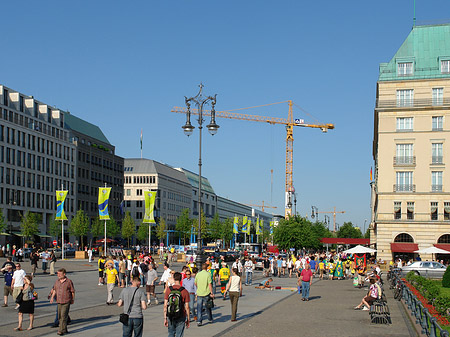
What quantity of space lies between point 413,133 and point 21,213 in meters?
59.4

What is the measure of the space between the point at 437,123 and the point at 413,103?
3.03 m

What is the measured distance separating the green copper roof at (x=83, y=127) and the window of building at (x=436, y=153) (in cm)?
6983

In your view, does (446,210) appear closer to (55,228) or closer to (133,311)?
(133,311)

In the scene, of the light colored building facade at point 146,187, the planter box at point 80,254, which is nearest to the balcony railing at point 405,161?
the planter box at point 80,254

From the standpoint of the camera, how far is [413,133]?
2424 inches

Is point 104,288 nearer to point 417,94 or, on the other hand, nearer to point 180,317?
point 180,317

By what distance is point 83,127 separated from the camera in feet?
403

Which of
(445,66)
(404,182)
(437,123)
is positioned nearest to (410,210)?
(404,182)

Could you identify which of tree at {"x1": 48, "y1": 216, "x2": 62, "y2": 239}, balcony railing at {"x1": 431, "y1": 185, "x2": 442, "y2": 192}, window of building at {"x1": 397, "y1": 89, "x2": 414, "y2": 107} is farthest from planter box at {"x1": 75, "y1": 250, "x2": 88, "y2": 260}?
balcony railing at {"x1": 431, "y1": 185, "x2": 442, "y2": 192}

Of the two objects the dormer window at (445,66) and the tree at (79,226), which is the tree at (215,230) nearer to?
the tree at (79,226)

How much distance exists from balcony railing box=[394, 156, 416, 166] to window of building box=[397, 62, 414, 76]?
28.1ft

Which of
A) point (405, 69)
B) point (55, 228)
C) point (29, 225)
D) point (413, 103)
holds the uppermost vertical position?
point (405, 69)

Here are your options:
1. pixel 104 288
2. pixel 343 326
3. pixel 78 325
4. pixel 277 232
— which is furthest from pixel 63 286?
pixel 277 232

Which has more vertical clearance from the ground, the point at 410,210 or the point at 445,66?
the point at 445,66
